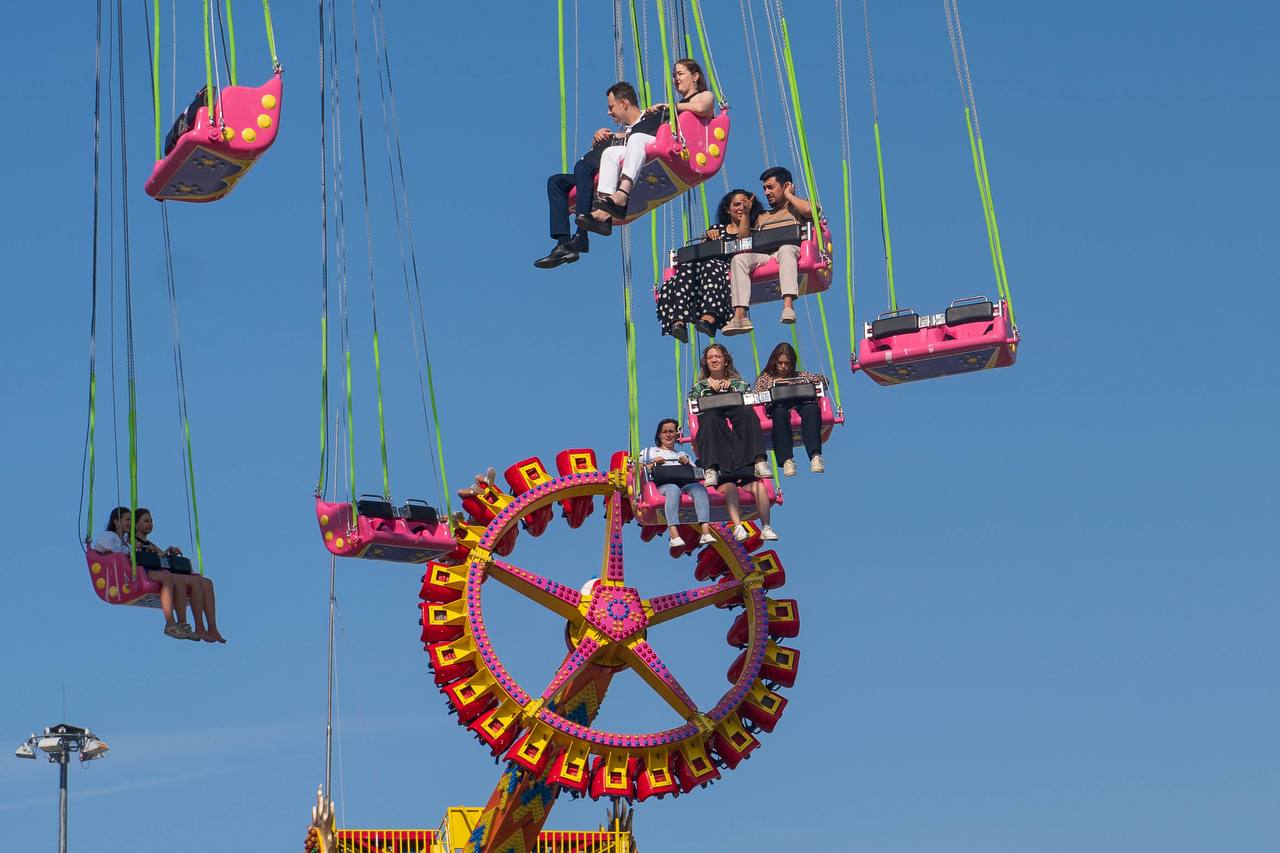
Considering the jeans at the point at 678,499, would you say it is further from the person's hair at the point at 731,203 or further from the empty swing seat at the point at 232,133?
the empty swing seat at the point at 232,133

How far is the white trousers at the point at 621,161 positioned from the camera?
30.1m

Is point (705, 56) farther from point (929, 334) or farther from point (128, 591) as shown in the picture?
point (128, 591)

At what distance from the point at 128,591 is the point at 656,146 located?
6.60 meters

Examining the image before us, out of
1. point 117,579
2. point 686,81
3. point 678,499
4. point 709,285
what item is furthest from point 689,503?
point 117,579

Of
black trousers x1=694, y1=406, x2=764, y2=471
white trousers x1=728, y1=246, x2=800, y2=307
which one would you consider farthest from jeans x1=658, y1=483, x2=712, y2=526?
white trousers x1=728, y1=246, x2=800, y2=307

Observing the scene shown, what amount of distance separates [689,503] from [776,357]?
5.54 feet

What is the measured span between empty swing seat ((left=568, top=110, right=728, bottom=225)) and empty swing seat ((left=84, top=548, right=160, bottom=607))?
5.97m

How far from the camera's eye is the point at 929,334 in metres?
31.2

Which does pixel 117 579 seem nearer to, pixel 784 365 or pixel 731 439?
pixel 731 439

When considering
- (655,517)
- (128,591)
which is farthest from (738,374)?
(128,591)

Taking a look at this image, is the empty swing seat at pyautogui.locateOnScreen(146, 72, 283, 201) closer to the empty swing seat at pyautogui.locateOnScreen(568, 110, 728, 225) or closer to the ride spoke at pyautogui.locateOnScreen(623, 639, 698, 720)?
the empty swing seat at pyautogui.locateOnScreen(568, 110, 728, 225)

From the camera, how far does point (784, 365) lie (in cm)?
3184

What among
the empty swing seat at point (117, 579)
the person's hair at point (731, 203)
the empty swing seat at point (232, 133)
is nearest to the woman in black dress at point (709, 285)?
the person's hair at point (731, 203)

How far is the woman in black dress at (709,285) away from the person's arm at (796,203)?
12.4 inches
